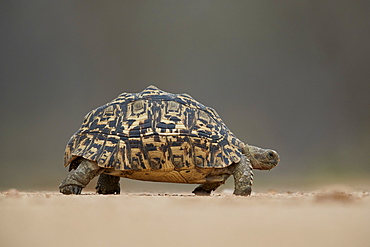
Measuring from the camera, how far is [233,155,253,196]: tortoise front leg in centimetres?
450

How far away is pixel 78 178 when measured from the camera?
4.27 meters

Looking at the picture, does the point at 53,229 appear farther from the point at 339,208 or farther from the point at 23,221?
the point at 339,208

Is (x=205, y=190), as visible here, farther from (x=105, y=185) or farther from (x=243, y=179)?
(x=105, y=185)

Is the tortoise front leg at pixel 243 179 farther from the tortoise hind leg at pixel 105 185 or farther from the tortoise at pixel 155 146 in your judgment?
the tortoise hind leg at pixel 105 185

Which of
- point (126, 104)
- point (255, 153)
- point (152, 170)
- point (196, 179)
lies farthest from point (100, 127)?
point (255, 153)

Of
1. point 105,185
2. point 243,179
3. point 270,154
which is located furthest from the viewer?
point 105,185

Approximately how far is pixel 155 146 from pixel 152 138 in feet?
0.31

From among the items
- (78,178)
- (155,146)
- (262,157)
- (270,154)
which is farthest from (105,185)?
(270,154)

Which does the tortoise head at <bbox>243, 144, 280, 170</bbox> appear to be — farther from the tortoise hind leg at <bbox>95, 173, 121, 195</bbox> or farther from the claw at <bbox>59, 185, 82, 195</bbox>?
the claw at <bbox>59, 185, 82, 195</bbox>

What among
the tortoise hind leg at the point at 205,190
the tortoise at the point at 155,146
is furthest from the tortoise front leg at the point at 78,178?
the tortoise hind leg at the point at 205,190

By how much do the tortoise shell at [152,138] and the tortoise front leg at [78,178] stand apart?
0.36ft

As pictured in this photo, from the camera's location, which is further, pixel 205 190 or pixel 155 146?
pixel 205 190

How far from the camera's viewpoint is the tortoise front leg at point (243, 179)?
177 inches

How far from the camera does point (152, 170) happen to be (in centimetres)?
432
